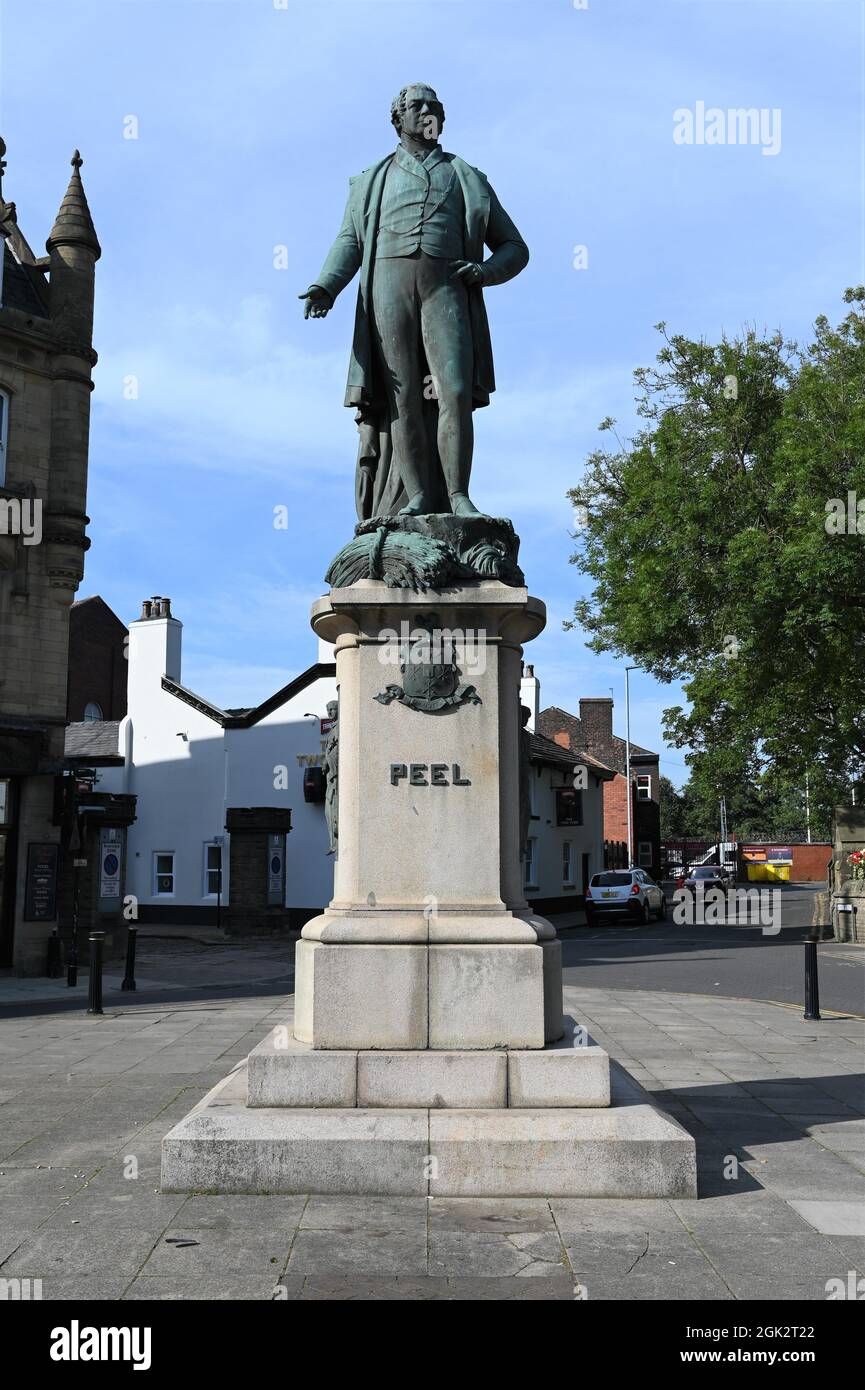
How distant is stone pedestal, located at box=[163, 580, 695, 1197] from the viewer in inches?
209

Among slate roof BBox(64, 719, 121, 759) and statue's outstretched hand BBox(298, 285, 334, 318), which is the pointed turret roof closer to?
statue's outstretched hand BBox(298, 285, 334, 318)

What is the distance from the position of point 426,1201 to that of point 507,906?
1.55m

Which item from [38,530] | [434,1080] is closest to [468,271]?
[434,1080]

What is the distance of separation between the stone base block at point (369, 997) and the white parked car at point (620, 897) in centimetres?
3006

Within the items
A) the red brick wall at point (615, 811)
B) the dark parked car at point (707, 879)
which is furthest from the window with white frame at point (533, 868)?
the red brick wall at point (615, 811)

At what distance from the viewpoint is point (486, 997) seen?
581 centimetres

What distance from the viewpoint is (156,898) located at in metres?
35.5

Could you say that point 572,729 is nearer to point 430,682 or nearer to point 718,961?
point 718,961

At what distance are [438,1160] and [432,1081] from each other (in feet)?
1.37

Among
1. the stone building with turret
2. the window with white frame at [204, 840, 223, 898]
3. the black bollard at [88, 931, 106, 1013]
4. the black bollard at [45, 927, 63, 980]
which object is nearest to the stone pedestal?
the black bollard at [88, 931, 106, 1013]

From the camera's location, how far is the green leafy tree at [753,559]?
74.3 ft

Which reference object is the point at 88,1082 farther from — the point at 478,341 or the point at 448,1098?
the point at 478,341

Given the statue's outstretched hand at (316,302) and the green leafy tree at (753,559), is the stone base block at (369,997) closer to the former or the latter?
the statue's outstretched hand at (316,302)
